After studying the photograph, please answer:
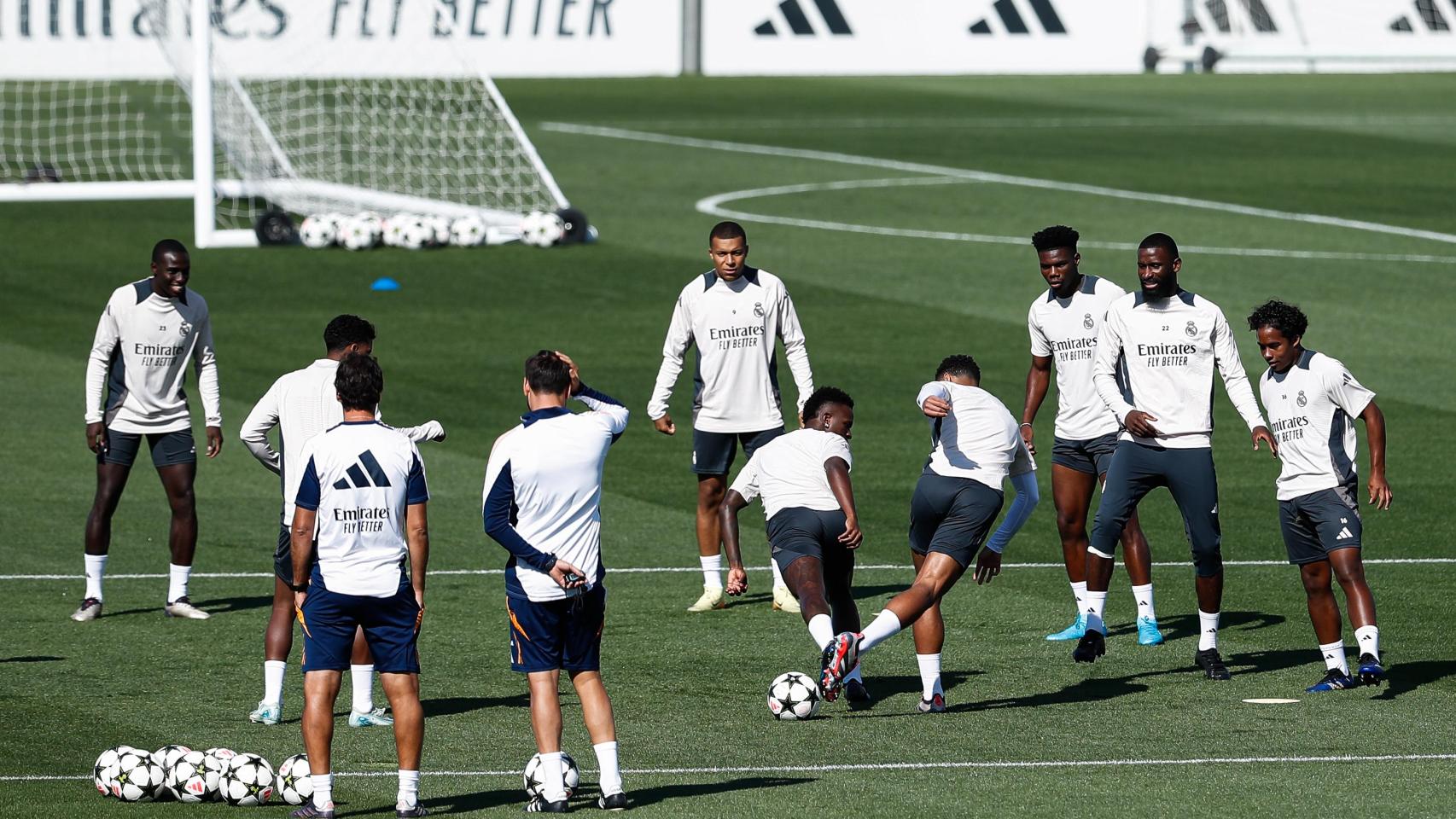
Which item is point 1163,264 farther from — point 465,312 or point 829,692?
point 465,312

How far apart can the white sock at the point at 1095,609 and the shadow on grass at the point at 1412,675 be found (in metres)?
1.62

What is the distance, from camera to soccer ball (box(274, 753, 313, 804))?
9648 mm

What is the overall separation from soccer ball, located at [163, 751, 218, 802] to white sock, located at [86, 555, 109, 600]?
4554 mm

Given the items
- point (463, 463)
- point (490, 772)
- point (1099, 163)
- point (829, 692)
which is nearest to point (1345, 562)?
point (829, 692)

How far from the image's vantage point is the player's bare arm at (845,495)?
447 inches

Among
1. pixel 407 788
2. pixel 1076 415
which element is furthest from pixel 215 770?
pixel 1076 415

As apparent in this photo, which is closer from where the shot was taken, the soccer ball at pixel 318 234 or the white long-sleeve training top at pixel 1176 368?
the white long-sleeve training top at pixel 1176 368

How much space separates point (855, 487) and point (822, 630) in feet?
23.0

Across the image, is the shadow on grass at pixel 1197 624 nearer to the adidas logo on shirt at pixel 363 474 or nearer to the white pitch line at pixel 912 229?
the adidas logo on shirt at pixel 363 474

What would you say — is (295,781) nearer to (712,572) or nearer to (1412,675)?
(712,572)

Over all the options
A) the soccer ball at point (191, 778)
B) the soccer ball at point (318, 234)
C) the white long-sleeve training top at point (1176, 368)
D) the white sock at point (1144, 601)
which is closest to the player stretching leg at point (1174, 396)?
the white long-sleeve training top at point (1176, 368)

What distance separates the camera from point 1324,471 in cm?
1194

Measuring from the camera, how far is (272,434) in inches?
849

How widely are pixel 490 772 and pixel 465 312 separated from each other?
16.4m
